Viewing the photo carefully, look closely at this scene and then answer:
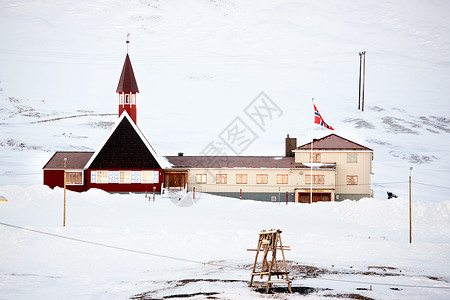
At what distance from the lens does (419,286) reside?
2772 cm

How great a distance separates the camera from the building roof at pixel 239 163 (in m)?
65.1

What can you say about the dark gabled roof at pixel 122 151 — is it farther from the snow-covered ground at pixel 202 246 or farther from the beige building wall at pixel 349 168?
the beige building wall at pixel 349 168

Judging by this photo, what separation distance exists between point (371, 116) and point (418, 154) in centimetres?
2871

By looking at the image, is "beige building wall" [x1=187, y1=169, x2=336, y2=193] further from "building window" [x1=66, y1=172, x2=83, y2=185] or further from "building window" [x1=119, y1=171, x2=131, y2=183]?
"building window" [x1=66, y1=172, x2=83, y2=185]

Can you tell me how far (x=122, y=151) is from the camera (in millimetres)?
62062

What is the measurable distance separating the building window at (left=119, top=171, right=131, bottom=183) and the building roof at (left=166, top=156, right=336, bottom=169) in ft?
15.5

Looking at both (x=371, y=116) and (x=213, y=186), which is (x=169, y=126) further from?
(x=213, y=186)

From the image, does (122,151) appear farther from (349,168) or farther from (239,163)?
(349,168)

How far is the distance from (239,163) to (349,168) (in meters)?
11.2

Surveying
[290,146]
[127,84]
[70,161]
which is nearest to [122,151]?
[70,161]

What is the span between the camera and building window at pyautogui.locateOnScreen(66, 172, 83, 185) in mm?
63312

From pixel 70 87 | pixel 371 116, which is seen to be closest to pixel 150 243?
pixel 371 116

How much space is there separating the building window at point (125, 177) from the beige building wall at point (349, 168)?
1725cm

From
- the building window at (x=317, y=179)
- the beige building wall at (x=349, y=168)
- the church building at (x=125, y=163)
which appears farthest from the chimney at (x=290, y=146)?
the church building at (x=125, y=163)
